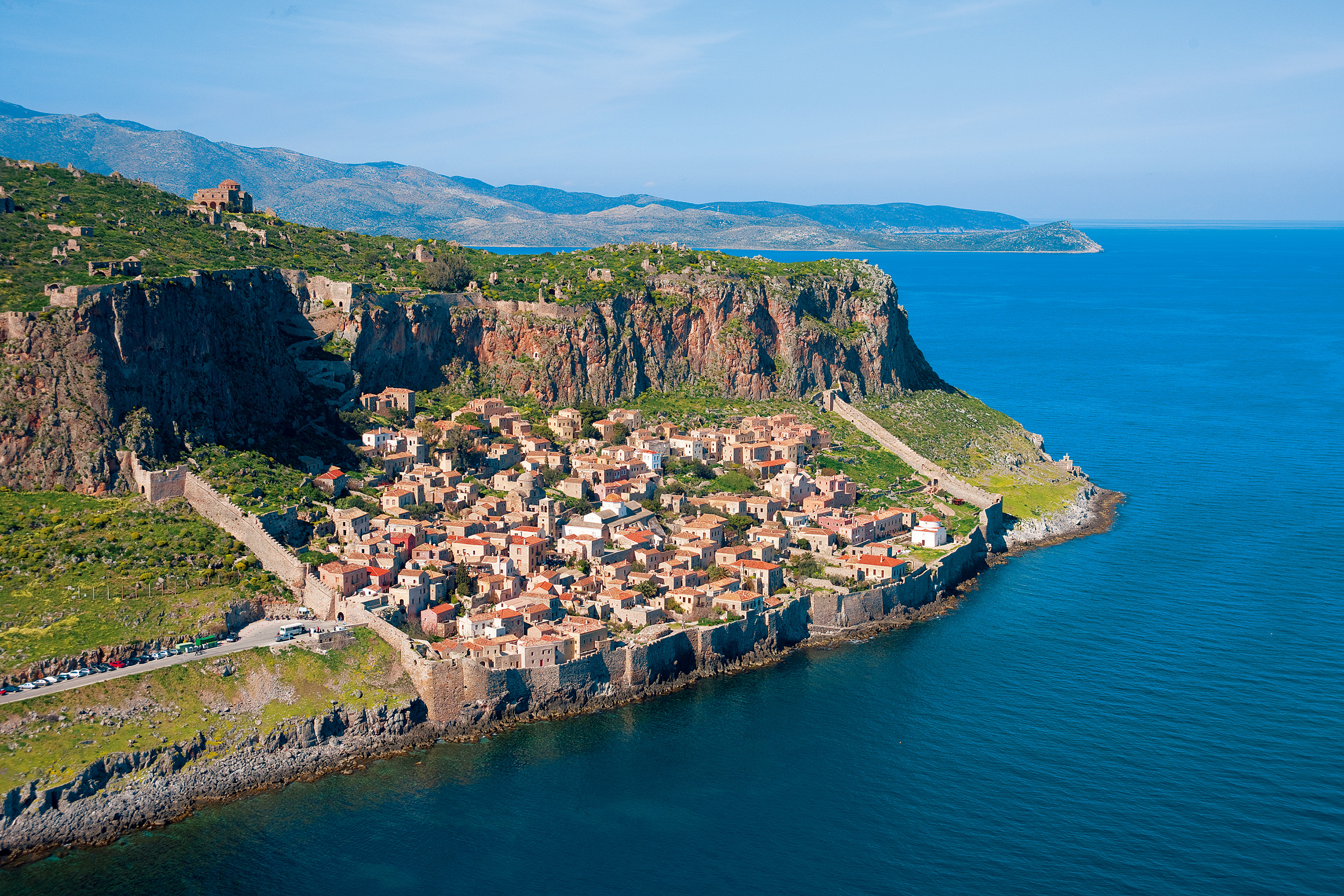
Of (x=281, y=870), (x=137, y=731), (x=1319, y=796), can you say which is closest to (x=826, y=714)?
(x=1319, y=796)

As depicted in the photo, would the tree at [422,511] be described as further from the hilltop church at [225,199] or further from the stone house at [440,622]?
the hilltop church at [225,199]

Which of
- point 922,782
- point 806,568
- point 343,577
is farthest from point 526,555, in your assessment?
point 922,782

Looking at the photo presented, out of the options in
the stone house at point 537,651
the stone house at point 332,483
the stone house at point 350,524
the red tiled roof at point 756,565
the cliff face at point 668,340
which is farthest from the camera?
the cliff face at point 668,340

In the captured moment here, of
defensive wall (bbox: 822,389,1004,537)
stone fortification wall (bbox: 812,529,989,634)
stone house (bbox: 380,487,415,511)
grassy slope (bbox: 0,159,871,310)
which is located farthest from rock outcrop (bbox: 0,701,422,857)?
defensive wall (bbox: 822,389,1004,537)

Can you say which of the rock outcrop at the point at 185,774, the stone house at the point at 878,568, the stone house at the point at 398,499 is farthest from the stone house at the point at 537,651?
the stone house at the point at 878,568

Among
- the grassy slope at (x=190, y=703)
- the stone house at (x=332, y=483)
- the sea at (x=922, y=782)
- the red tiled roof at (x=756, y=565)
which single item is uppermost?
the stone house at (x=332, y=483)

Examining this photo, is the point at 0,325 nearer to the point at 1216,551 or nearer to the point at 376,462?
the point at 376,462

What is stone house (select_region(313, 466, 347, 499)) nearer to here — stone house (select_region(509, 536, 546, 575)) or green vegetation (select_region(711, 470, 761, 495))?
stone house (select_region(509, 536, 546, 575))
